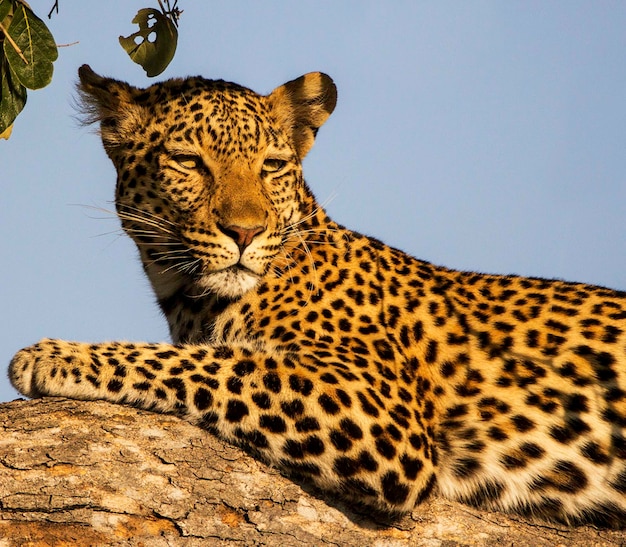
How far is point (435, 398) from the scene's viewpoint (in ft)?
27.5

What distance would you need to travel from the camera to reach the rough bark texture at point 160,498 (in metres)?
6.29

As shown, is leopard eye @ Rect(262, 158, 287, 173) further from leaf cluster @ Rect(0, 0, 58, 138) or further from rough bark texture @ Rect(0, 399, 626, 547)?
leaf cluster @ Rect(0, 0, 58, 138)

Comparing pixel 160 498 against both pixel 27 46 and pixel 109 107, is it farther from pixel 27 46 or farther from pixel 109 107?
pixel 109 107

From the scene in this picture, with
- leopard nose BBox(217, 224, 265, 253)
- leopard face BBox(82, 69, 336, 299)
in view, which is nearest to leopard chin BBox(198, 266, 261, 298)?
leopard face BBox(82, 69, 336, 299)

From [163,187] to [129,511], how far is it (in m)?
3.35

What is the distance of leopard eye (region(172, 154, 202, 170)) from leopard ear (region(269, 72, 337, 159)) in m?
1.19

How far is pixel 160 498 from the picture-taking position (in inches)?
258

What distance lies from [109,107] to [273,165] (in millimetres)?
1673

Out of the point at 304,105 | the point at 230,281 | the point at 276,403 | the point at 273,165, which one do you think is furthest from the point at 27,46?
the point at 304,105

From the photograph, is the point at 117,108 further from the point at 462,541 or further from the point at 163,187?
the point at 462,541

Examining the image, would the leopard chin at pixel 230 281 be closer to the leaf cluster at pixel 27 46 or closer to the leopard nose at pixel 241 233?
the leopard nose at pixel 241 233

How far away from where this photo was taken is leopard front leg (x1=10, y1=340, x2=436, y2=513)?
7301mm

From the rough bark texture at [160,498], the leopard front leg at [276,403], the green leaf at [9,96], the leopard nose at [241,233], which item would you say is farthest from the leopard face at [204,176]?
the green leaf at [9,96]

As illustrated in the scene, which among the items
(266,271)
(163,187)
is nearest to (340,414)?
(266,271)
